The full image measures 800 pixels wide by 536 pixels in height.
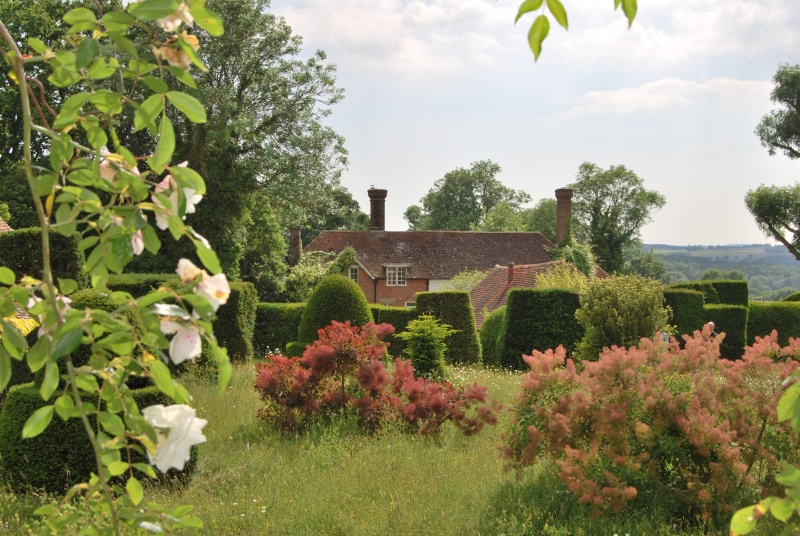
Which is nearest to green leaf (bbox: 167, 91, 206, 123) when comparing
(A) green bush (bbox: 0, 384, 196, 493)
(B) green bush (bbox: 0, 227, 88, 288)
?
(A) green bush (bbox: 0, 384, 196, 493)

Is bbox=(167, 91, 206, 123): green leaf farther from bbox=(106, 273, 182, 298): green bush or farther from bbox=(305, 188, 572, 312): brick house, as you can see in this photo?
bbox=(305, 188, 572, 312): brick house

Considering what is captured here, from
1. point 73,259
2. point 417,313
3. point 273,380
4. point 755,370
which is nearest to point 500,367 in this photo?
point 417,313

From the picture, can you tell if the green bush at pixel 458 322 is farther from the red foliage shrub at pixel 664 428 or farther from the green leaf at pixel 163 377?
the green leaf at pixel 163 377

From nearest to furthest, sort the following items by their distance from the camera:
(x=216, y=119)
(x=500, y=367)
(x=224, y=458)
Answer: (x=224, y=458), (x=500, y=367), (x=216, y=119)

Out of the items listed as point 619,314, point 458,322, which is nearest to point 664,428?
point 619,314

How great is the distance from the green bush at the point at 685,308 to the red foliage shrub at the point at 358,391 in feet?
34.5

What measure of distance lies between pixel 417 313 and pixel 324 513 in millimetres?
13208

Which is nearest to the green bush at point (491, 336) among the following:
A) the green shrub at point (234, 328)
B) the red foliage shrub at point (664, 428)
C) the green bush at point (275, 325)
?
the green bush at point (275, 325)

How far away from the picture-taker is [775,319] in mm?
20594

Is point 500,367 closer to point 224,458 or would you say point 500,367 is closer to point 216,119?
point 224,458

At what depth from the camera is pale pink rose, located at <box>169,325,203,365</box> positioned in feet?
4.61

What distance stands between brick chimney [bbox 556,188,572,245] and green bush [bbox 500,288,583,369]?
20.4 meters

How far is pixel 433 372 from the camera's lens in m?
11.5

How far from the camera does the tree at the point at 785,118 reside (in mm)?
38000
